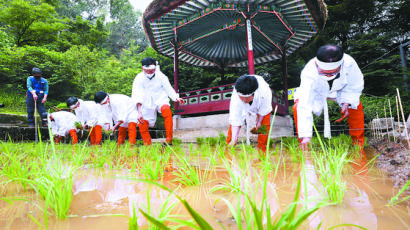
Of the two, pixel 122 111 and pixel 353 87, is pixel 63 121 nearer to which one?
pixel 122 111

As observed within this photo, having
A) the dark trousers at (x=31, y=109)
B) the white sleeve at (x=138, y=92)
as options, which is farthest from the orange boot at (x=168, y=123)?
the dark trousers at (x=31, y=109)

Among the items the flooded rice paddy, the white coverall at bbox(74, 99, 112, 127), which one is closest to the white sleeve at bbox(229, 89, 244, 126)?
the flooded rice paddy

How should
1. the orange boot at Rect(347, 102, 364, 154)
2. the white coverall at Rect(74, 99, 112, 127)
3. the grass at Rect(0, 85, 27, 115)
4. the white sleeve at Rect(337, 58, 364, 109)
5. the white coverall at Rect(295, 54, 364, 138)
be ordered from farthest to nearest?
the grass at Rect(0, 85, 27, 115) → the white coverall at Rect(74, 99, 112, 127) → the orange boot at Rect(347, 102, 364, 154) → the white sleeve at Rect(337, 58, 364, 109) → the white coverall at Rect(295, 54, 364, 138)

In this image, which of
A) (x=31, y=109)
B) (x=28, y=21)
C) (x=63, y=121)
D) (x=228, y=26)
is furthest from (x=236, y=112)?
(x=28, y=21)

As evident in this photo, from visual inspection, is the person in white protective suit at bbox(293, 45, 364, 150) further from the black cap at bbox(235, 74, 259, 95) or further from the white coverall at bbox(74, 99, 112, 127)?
the white coverall at bbox(74, 99, 112, 127)

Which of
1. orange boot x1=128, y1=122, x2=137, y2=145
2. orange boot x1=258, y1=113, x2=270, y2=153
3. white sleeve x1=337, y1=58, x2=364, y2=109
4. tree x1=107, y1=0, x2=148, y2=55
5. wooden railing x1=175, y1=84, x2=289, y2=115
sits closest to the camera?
white sleeve x1=337, y1=58, x2=364, y2=109

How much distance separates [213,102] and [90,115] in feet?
12.0

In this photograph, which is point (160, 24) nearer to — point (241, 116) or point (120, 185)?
point (241, 116)

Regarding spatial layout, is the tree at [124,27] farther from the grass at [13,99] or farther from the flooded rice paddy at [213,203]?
the flooded rice paddy at [213,203]

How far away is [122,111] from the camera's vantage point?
12.8 ft

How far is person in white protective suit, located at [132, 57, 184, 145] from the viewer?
11.3 feet

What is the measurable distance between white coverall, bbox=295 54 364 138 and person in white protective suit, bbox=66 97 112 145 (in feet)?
12.5

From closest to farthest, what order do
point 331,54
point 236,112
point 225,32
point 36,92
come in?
1. point 331,54
2. point 236,112
3. point 36,92
4. point 225,32

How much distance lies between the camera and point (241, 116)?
8.84 ft
